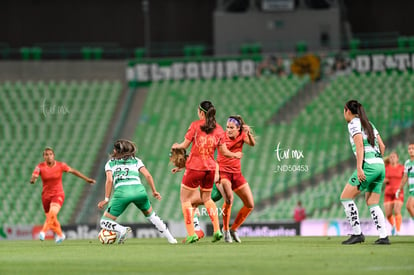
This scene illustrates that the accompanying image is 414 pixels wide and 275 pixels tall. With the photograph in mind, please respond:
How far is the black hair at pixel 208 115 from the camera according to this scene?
60.4ft

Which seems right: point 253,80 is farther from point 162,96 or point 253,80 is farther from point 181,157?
point 181,157

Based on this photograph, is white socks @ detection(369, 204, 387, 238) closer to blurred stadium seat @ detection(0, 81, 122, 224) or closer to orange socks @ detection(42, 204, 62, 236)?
orange socks @ detection(42, 204, 62, 236)

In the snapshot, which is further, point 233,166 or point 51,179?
point 51,179

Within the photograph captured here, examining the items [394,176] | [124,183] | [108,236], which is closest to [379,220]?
[124,183]

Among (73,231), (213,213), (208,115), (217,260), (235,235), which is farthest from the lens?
(73,231)

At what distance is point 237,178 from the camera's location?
19.3 meters

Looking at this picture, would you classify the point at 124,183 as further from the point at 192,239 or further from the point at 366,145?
the point at 366,145

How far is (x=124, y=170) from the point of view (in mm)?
18625

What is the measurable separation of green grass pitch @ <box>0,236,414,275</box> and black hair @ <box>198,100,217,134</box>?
217 cm

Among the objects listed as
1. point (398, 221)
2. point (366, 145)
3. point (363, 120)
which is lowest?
point (398, 221)

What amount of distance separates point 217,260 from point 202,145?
493 cm

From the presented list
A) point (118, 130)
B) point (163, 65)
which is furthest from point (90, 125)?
point (163, 65)

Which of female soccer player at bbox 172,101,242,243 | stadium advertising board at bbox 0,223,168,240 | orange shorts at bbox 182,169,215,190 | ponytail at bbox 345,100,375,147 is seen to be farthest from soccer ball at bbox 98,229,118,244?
stadium advertising board at bbox 0,223,168,240

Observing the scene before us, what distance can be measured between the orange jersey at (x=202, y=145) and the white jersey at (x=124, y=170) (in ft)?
3.27
